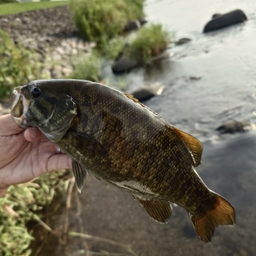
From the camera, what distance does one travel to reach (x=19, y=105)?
2865mm

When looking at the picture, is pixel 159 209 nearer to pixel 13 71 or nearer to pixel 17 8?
pixel 13 71

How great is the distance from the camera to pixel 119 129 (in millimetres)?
2508

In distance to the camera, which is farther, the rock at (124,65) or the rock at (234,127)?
the rock at (124,65)

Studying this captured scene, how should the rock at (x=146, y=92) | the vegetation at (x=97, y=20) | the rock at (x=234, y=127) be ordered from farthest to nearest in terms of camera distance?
the vegetation at (x=97, y=20) < the rock at (x=146, y=92) < the rock at (x=234, y=127)

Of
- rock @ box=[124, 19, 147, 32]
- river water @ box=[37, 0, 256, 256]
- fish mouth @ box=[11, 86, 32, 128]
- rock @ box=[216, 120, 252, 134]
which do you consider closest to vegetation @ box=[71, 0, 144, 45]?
rock @ box=[124, 19, 147, 32]

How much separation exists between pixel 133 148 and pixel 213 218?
0.93 m

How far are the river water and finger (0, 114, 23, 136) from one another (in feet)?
8.93

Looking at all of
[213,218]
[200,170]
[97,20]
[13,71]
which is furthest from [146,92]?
[97,20]

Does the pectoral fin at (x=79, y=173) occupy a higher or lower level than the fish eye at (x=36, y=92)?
lower

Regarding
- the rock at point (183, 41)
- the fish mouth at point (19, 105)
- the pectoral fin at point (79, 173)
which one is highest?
the fish mouth at point (19, 105)

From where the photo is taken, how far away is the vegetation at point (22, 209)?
185 inches

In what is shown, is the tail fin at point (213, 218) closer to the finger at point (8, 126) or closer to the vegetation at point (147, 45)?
the finger at point (8, 126)

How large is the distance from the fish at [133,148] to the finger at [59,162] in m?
0.79

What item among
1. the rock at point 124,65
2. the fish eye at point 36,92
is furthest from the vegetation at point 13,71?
the fish eye at point 36,92
